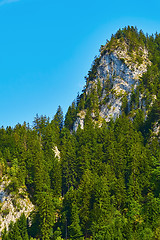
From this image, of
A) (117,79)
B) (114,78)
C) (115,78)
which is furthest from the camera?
(114,78)

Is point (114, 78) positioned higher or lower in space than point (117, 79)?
higher

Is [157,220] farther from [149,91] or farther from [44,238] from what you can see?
[149,91]

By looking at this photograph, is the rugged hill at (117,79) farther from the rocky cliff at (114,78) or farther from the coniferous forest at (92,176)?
the coniferous forest at (92,176)

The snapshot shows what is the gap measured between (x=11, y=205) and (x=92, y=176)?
23658 mm

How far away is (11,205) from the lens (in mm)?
80625

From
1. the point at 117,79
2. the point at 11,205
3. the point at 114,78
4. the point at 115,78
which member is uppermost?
the point at 114,78

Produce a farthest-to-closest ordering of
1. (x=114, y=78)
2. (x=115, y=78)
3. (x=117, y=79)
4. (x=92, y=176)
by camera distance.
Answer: (x=114, y=78), (x=115, y=78), (x=117, y=79), (x=92, y=176)

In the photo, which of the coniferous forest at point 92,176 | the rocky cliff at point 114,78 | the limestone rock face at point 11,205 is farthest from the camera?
the rocky cliff at point 114,78

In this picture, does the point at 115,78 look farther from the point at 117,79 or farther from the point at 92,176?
the point at 92,176

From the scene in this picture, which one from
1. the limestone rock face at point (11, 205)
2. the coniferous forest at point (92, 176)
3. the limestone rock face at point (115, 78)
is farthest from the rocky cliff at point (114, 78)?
the limestone rock face at point (11, 205)

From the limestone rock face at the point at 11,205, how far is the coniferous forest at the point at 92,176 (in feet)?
5.37

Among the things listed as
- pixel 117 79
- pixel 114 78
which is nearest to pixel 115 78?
pixel 114 78

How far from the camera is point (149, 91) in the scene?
121m

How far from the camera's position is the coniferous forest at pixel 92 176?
212 feet
